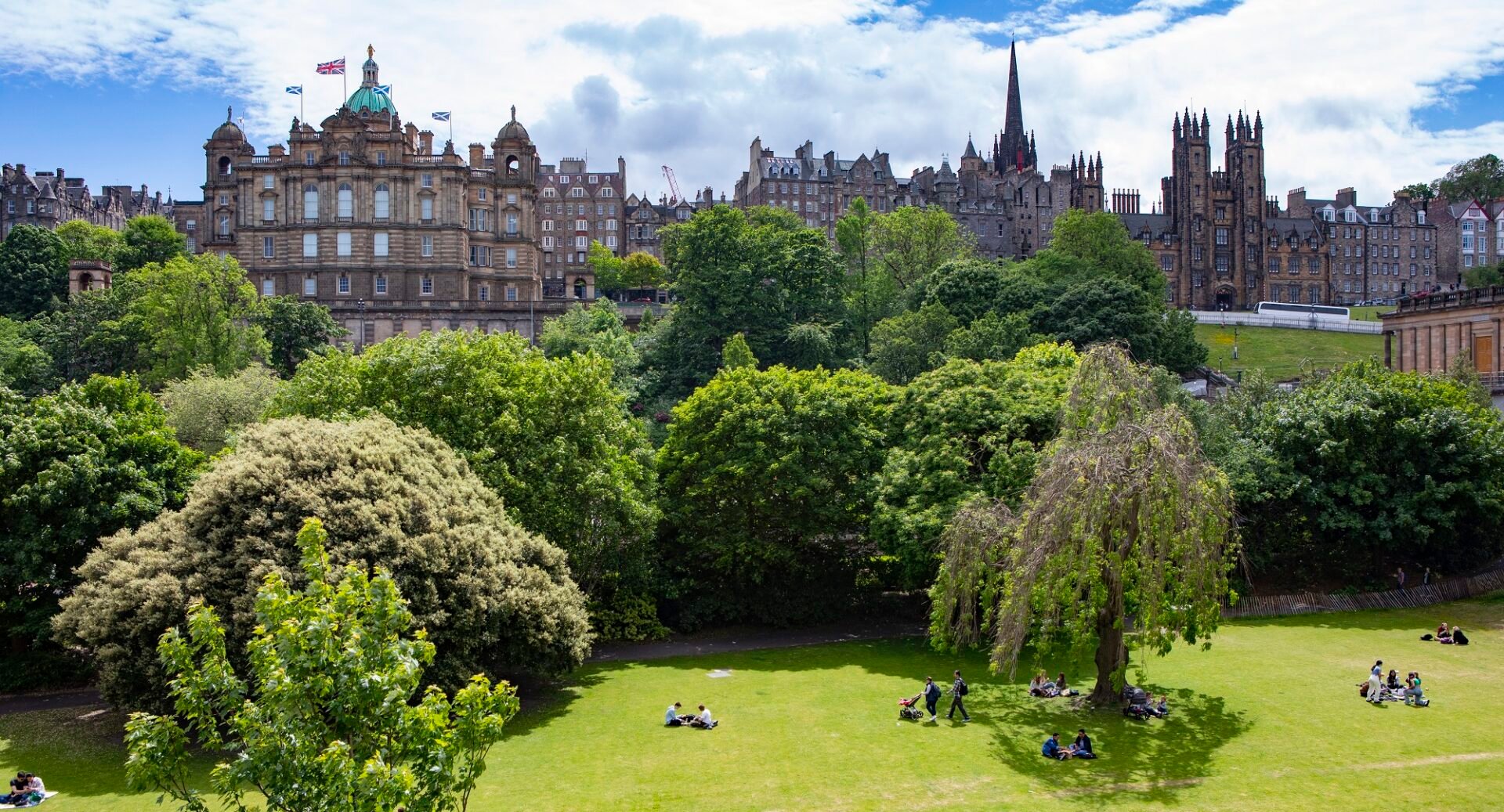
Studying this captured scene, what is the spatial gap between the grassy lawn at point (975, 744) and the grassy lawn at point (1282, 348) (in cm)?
5766

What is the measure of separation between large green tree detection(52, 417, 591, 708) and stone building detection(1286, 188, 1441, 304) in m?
133

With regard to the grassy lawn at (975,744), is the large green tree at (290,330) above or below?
above

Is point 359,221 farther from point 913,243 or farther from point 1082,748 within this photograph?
point 1082,748

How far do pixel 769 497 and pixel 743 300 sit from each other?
3796 centimetres

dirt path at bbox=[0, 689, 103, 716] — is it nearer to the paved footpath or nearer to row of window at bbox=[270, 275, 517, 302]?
the paved footpath

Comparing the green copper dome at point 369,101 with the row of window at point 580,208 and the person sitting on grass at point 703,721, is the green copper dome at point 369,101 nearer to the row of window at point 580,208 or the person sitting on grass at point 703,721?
the row of window at point 580,208

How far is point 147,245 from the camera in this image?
101 meters

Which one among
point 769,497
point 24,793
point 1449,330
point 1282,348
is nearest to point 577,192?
point 1282,348

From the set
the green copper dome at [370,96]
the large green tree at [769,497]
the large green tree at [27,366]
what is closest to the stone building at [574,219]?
the green copper dome at [370,96]

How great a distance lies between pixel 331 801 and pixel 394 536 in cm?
1635

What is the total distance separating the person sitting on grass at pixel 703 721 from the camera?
29578 mm

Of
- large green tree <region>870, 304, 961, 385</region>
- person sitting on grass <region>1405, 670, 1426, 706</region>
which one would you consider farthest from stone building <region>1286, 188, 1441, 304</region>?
person sitting on grass <region>1405, 670, 1426, 706</region>

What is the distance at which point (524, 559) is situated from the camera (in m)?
33.4

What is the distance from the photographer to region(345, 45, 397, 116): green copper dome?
4018 inches
